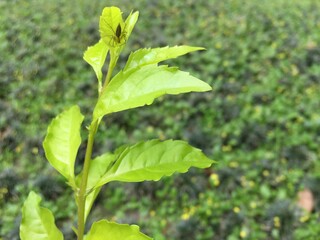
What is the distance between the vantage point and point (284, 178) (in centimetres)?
323

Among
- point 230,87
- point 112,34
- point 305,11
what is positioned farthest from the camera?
point 305,11

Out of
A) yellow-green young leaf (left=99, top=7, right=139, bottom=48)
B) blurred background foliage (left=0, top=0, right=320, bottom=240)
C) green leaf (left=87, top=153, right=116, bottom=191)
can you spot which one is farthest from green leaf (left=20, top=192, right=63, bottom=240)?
→ blurred background foliage (left=0, top=0, right=320, bottom=240)

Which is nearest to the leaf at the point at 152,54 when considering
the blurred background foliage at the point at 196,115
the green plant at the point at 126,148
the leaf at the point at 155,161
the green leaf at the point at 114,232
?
the green plant at the point at 126,148

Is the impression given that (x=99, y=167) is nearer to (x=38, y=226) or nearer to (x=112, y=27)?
(x=38, y=226)

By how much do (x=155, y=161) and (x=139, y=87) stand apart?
7.0 inches

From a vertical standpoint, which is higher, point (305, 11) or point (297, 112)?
point (305, 11)

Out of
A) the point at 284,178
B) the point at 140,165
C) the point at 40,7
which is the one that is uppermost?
the point at 140,165

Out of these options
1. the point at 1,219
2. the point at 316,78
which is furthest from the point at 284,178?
the point at 1,219

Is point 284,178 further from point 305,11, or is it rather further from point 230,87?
point 305,11

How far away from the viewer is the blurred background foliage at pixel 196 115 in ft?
9.70

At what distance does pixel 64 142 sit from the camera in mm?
977

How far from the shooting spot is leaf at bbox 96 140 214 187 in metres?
0.82

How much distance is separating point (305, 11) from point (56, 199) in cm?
474

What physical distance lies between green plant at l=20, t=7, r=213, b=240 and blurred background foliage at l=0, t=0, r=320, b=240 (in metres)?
1.95
